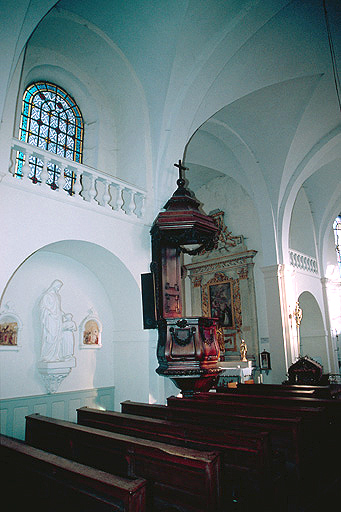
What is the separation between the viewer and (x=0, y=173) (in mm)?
4543

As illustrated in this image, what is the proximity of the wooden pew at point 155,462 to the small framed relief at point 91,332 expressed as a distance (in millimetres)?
2849

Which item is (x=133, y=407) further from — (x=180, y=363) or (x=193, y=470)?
(x=193, y=470)

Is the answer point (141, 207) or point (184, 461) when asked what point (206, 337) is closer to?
point (141, 207)

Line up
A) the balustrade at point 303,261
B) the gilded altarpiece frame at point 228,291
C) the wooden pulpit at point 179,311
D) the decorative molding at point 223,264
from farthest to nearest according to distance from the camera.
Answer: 1. the balustrade at point 303,261
2. the decorative molding at point 223,264
3. the gilded altarpiece frame at point 228,291
4. the wooden pulpit at point 179,311

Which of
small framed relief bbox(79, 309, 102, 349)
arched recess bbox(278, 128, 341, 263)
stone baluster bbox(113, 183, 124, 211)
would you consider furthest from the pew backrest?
arched recess bbox(278, 128, 341, 263)

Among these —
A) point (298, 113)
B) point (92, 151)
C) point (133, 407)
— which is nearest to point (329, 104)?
point (298, 113)

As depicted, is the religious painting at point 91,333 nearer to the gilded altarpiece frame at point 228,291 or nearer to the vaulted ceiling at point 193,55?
the vaulted ceiling at point 193,55

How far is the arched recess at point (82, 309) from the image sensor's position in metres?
5.38

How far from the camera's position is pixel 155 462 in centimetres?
239

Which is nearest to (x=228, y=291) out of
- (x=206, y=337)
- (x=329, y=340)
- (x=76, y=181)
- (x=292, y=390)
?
(x=329, y=340)

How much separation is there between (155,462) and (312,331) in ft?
37.6

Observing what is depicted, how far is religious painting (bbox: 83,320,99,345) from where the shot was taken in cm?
618

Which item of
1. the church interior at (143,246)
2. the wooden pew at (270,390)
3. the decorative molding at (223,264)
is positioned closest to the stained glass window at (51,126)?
the church interior at (143,246)

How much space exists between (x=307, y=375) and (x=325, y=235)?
651cm
